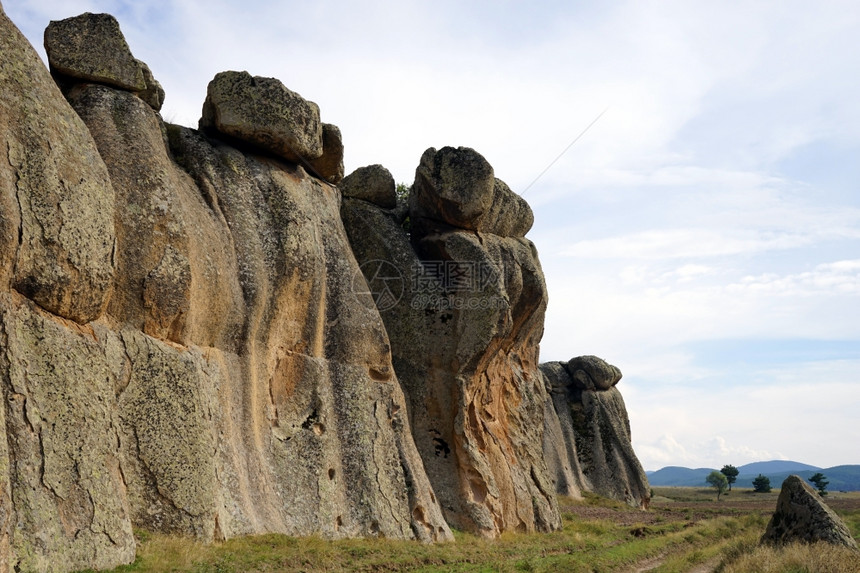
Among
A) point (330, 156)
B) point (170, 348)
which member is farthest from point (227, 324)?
point (330, 156)

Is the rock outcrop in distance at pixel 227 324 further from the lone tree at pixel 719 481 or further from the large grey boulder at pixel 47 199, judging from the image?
the lone tree at pixel 719 481

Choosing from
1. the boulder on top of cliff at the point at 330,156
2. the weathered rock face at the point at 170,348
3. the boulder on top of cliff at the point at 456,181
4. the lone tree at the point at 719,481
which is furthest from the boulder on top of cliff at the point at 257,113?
the lone tree at the point at 719,481

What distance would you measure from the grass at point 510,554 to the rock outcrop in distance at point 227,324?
68 cm

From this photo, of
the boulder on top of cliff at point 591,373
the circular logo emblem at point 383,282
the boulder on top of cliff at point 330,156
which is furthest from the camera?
the boulder on top of cliff at point 591,373

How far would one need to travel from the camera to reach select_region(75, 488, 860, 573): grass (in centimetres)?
1229

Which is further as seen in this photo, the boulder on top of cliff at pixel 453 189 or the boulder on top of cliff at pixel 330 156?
the boulder on top of cliff at pixel 453 189

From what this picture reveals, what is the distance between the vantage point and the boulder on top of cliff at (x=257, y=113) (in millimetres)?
18703

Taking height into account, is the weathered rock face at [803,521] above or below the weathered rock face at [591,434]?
below

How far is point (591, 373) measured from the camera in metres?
51.4

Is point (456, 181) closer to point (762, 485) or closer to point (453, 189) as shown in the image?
point (453, 189)

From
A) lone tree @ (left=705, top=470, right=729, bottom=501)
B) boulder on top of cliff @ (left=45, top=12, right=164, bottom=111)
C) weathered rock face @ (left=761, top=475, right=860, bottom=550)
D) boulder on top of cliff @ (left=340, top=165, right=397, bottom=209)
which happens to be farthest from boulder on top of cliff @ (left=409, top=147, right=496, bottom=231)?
lone tree @ (left=705, top=470, right=729, bottom=501)

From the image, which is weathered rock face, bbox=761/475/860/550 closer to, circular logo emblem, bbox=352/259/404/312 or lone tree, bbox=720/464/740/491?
circular logo emblem, bbox=352/259/404/312

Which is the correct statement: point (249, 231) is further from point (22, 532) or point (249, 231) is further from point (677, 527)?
point (677, 527)

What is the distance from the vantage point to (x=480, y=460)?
24031 mm
